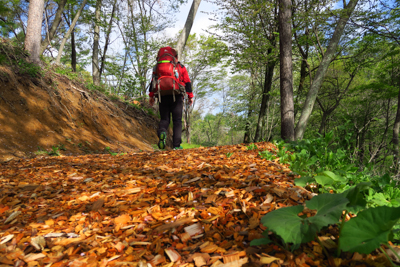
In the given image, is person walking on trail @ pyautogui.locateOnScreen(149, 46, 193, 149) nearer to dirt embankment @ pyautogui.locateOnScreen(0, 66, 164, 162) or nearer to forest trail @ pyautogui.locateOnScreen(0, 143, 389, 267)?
dirt embankment @ pyautogui.locateOnScreen(0, 66, 164, 162)

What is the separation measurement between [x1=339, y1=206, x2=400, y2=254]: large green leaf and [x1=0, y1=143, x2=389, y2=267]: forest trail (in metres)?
0.18

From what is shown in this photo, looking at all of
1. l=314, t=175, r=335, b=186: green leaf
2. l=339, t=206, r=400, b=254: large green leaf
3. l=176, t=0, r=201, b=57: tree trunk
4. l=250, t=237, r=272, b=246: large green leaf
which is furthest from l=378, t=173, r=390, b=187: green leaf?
l=176, t=0, r=201, b=57: tree trunk

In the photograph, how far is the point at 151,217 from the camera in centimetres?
153

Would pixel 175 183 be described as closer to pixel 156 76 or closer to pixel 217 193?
pixel 217 193

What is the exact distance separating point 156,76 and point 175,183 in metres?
3.27

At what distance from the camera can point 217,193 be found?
1.80 metres

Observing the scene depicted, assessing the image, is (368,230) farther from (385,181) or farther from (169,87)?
(169,87)

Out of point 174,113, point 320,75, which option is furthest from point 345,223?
point 320,75

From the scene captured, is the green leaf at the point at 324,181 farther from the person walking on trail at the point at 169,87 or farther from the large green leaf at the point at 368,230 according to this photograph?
the person walking on trail at the point at 169,87

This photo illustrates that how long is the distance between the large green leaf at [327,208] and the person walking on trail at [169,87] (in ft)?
12.8

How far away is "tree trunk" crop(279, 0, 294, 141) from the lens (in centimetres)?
502

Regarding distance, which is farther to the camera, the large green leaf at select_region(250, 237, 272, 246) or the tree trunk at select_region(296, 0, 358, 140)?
the tree trunk at select_region(296, 0, 358, 140)

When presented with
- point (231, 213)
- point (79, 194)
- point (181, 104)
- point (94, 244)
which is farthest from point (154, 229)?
point (181, 104)

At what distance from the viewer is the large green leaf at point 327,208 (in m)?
0.92
